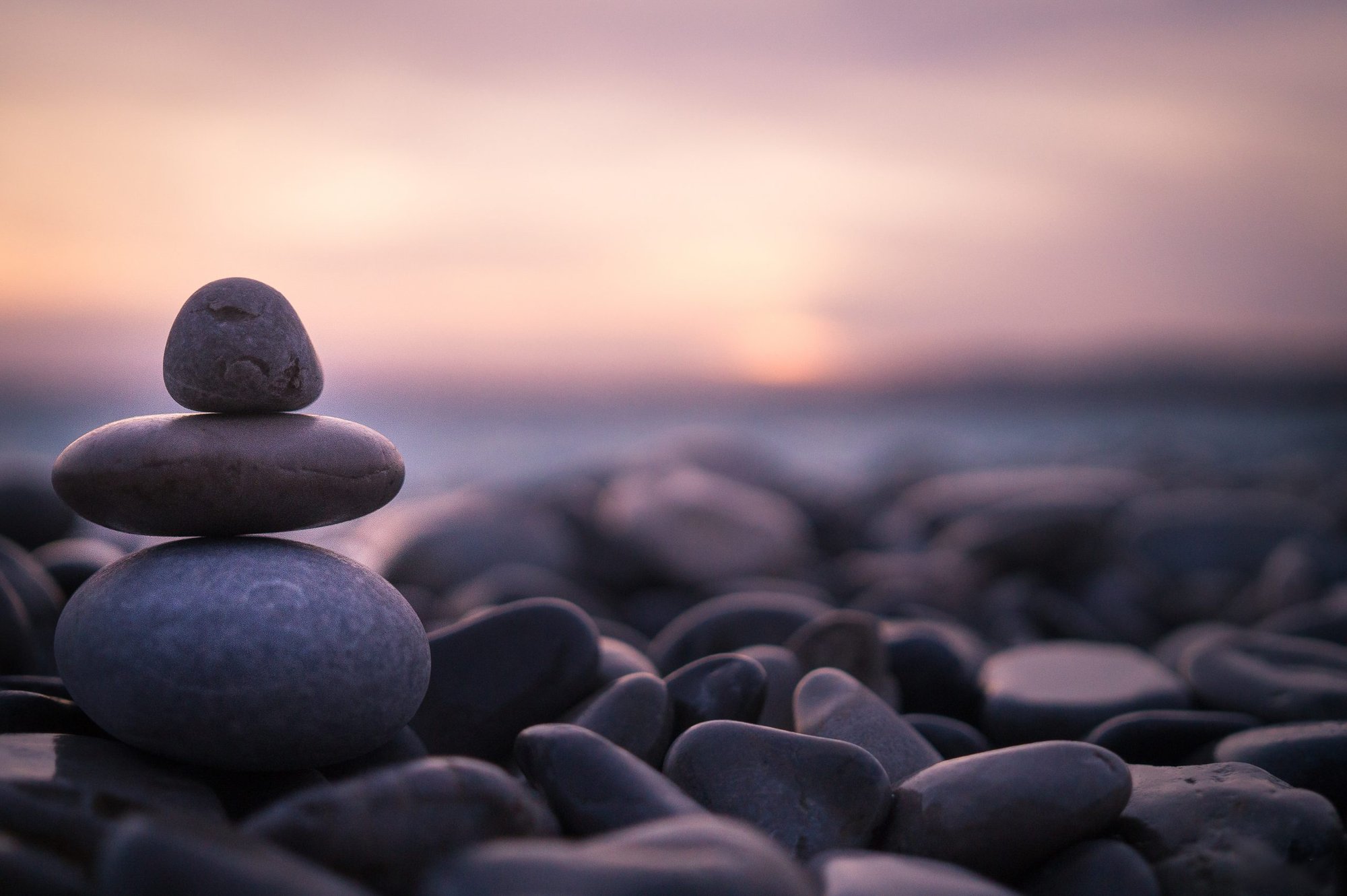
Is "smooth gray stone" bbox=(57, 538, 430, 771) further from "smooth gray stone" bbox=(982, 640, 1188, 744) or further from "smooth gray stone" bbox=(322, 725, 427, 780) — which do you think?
"smooth gray stone" bbox=(982, 640, 1188, 744)

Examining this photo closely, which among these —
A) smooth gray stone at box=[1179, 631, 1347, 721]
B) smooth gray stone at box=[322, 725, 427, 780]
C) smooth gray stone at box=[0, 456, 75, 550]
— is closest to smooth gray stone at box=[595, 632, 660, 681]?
smooth gray stone at box=[322, 725, 427, 780]

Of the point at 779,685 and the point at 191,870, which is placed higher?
the point at 191,870

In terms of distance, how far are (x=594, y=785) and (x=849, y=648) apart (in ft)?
4.72

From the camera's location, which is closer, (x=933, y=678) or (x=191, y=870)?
(x=191, y=870)

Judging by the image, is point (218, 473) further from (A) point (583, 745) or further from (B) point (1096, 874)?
(B) point (1096, 874)

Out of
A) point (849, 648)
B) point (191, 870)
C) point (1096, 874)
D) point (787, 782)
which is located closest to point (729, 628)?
point (849, 648)

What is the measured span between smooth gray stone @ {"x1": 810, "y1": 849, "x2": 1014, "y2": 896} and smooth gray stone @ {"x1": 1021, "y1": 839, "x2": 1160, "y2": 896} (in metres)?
0.37

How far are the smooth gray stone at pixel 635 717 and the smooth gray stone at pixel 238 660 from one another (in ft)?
1.64

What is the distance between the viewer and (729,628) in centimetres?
332

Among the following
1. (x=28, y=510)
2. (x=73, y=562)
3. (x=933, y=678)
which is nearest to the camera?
(x=933, y=678)

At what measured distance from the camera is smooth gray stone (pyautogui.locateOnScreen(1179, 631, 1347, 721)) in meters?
2.81

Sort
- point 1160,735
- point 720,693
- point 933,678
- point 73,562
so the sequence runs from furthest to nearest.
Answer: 1. point 73,562
2. point 933,678
3. point 1160,735
4. point 720,693

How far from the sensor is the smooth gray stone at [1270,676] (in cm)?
281

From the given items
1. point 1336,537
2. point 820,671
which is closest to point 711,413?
point 1336,537
